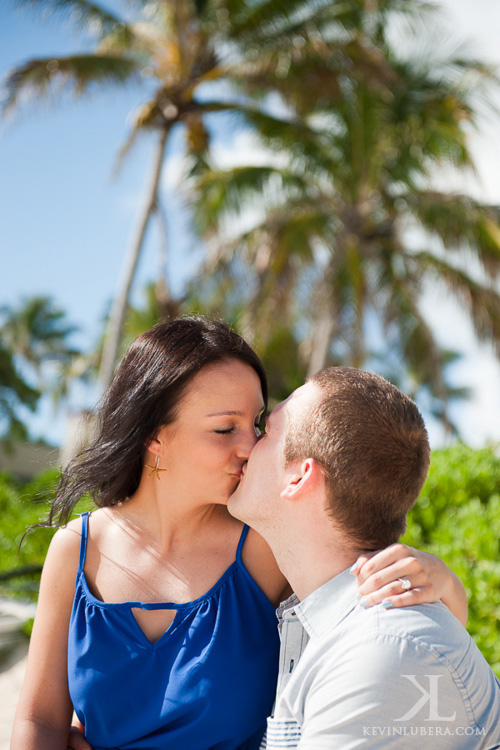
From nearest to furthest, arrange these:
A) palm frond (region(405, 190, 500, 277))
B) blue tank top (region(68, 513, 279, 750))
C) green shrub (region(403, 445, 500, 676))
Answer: blue tank top (region(68, 513, 279, 750)) → green shrub (region(403, 445, 500, 676)) → palm frond (region(405, 190, 500, 277))

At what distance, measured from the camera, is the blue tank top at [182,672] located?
6.84 feet

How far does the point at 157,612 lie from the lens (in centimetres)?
227

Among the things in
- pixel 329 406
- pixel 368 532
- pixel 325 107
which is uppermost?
pixel 325 107

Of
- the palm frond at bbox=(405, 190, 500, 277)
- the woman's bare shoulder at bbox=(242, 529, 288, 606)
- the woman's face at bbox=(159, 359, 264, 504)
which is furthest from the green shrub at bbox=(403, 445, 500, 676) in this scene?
the palm frond at bbox=(405, 190, 500, 277)

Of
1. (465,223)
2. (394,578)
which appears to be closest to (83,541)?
(394,578)

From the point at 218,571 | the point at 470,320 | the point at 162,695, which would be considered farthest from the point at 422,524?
the point at 470,320

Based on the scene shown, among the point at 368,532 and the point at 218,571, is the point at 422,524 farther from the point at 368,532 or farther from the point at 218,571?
the point at 368,532

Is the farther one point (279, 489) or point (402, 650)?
point (279, 489)

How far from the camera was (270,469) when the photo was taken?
2020 mm

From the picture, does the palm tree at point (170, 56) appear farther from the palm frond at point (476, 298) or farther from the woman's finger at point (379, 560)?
the woman's finger at point (379, 560)

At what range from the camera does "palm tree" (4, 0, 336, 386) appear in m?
12.4

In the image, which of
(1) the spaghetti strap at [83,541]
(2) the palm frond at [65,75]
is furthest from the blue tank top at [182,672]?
(2) the palm frond at [65,75]

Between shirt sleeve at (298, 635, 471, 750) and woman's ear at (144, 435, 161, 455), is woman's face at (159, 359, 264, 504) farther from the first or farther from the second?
shirt sleeve at (298, 635, 471, 750)

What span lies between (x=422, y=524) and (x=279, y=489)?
7.28 ft
